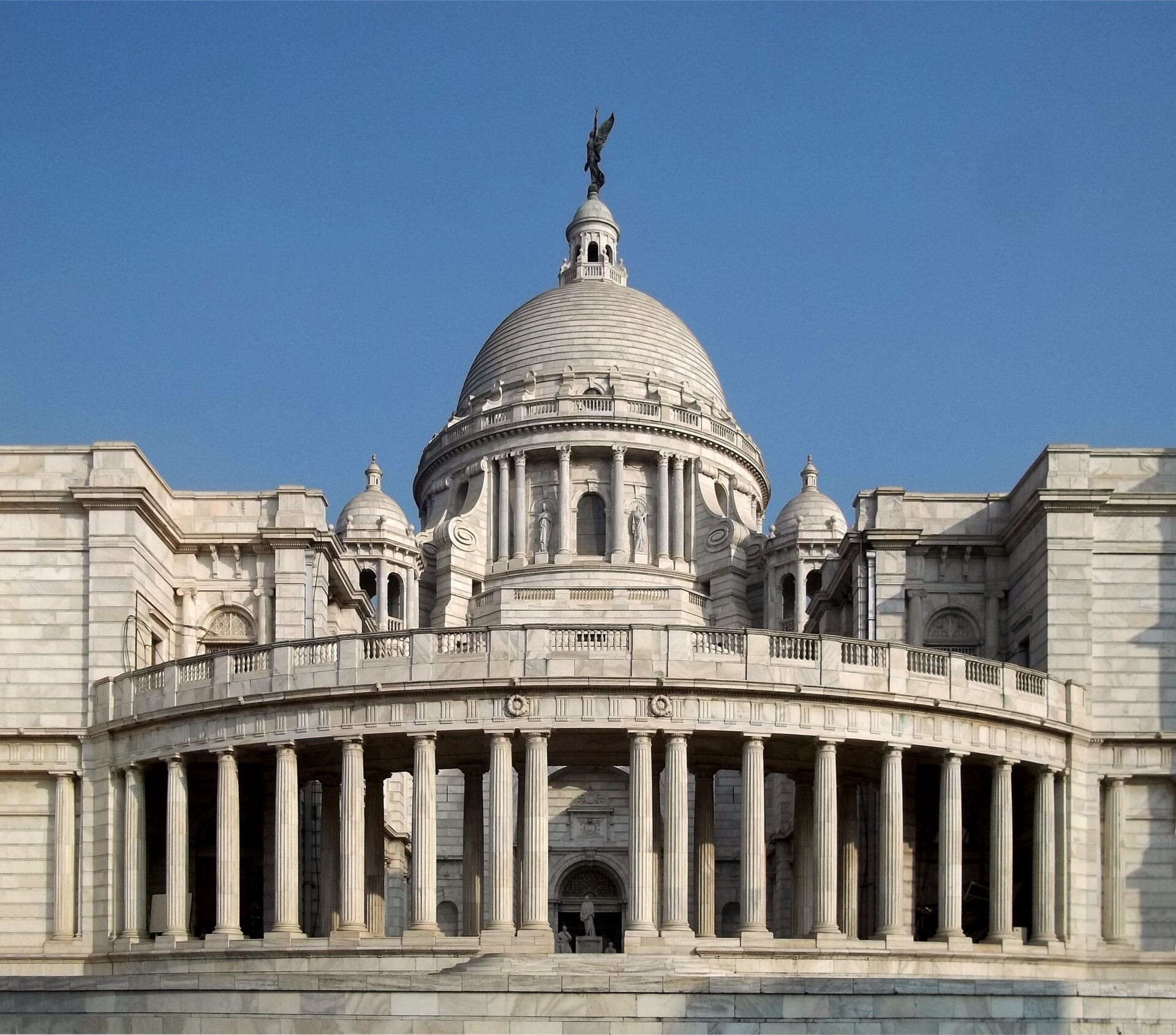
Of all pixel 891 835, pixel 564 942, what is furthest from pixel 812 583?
pixel 891 835

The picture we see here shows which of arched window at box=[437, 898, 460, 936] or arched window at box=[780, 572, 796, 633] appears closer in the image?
arched window at box=[437, 898, 460, 936]

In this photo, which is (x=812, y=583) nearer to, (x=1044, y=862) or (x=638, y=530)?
(x=638, y=530)

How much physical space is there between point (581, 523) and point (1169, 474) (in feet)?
159

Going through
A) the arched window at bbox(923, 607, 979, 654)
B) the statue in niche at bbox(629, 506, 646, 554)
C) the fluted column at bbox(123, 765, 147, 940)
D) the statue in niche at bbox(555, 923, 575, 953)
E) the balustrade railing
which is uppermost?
the statue in niche at bbox(629, 506, 646, 554)

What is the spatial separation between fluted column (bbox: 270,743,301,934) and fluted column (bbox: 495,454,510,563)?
48.0 m

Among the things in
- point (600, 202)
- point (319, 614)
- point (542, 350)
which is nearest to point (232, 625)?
point (319, 614)

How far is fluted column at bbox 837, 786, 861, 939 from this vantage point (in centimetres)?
6172

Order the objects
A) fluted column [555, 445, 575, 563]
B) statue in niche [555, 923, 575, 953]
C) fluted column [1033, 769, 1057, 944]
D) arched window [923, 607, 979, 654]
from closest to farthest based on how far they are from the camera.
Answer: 1. fluted column [1033, 769, 1057, 944]
2. arched window [923, 607, 979, 654]
3. statue in niche [555, 923, 575, 953]
4. fluted column [555, 445, 575, 563]

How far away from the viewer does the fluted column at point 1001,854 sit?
2347 inches

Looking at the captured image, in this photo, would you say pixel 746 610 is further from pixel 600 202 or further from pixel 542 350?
pixel 600 202

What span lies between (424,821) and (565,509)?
168 feet

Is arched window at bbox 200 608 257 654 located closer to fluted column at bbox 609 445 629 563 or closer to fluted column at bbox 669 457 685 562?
fluted column at bbox 609 445 629 563

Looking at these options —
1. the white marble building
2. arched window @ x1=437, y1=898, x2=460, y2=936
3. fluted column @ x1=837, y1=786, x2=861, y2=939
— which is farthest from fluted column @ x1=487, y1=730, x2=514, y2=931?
arched window @ x1=437, y1=898, x2=460, y2=936

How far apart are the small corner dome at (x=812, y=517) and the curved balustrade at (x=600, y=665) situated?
3942 centimetres
